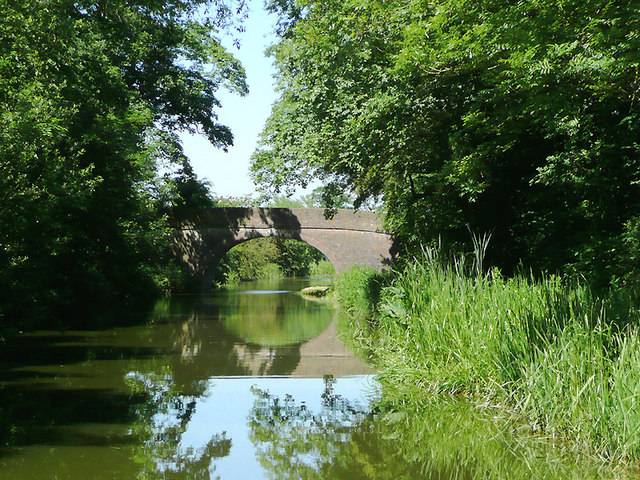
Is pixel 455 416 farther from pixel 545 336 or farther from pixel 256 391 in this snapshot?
pixel 256 391

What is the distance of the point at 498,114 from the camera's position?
9.19 m

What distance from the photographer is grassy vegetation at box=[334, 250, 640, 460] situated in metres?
4.02

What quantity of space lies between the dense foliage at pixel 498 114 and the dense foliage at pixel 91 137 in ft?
7.75

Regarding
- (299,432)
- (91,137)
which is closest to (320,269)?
(91,137)

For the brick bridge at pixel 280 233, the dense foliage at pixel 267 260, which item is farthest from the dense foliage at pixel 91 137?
the dense foliage at pixel 267 260

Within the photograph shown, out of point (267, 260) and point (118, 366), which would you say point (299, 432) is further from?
point (267, 260)

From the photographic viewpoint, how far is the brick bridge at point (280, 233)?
25877mm

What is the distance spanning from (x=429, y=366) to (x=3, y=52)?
286 inches

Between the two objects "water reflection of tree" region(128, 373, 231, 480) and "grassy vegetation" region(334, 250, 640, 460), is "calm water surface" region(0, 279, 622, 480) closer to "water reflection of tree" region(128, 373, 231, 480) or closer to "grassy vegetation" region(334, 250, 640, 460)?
"water reflection of tree" region(128, 373, 231, 480)

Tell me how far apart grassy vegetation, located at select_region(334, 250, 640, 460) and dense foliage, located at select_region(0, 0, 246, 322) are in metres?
5.91

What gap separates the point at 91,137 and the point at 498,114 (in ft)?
30.2

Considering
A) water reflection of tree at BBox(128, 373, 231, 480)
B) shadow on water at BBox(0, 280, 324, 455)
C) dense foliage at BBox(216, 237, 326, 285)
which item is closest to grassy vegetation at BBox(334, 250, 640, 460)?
water reflection of tree at BBox(128, 373, 231, 480)

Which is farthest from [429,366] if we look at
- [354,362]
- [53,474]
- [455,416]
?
[53,474]

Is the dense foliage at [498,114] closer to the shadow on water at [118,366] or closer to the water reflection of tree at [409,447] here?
the shadow on water at [118,366]
